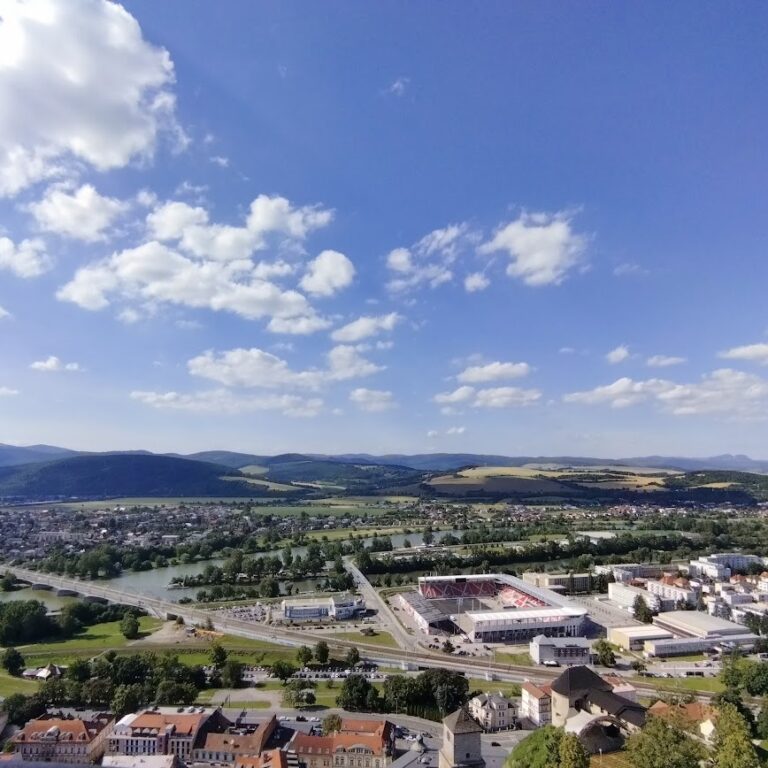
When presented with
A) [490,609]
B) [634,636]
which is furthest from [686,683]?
[490,609]

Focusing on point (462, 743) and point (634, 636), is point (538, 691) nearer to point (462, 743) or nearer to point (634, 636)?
point (462, 743)

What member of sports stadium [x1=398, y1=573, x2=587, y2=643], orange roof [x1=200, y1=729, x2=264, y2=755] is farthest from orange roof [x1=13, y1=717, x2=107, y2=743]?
sports stadium [x1=398, y1=573, x2=587, y2=643]

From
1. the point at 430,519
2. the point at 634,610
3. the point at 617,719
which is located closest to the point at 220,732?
the point at 617,719

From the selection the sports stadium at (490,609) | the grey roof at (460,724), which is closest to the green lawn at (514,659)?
the sports stadium at (490,609)

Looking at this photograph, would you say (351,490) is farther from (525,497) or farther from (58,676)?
(58,676)

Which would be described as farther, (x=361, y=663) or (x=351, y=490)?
(x=351, y=490)

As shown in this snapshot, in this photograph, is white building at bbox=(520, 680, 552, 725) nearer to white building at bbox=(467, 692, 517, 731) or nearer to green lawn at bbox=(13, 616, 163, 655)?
white building at bbox=(467, 692, 517, 731)

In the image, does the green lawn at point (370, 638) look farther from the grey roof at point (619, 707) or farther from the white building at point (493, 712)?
the grey roof at point (619, 707)
